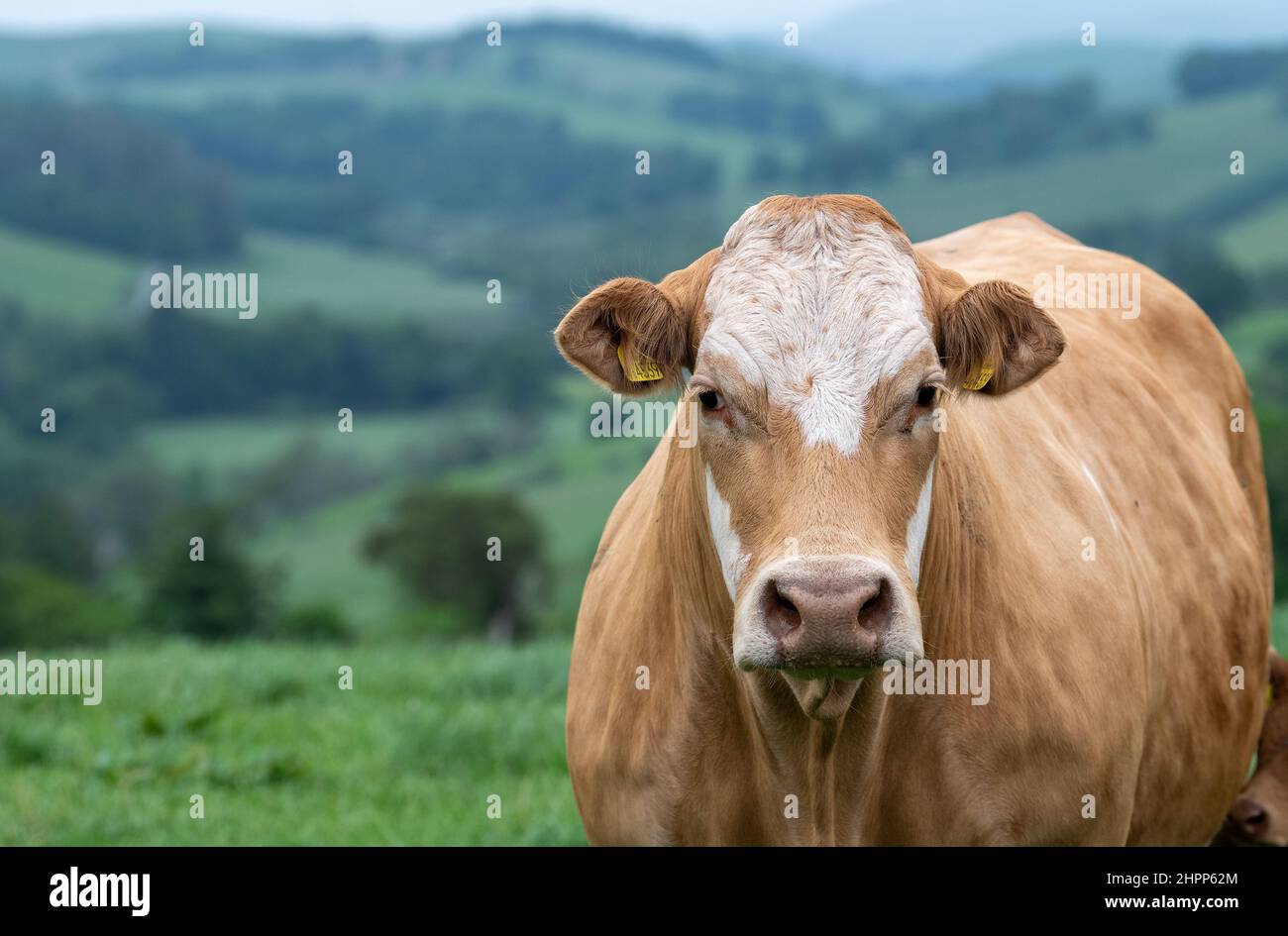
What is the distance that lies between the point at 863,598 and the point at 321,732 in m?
6.84

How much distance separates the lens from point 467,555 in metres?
69.6

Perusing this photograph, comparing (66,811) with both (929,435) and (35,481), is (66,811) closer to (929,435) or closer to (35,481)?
(929,435)

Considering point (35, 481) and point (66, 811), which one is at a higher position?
point (35, 481)

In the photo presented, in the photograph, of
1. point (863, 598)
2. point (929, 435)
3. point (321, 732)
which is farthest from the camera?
point (321, 732)

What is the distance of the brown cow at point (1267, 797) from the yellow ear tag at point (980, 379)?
3.21 m

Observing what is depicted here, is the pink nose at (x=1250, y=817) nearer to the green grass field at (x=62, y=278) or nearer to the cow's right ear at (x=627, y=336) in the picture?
the cow's right ear at (x=627, y=336)

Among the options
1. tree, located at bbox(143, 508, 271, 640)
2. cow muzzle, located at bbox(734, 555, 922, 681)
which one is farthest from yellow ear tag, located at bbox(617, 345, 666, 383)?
tree, located at bbox(143, 508, 271, 640)

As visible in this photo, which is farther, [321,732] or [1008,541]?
[321,732]

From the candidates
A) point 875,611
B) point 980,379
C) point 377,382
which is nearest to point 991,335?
point 980,379

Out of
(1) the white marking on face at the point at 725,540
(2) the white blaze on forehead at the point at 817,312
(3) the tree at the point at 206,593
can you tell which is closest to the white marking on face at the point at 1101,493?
(2) the white blaze on forehead at the point at 817,312

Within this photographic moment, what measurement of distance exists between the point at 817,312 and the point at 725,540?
0.67m

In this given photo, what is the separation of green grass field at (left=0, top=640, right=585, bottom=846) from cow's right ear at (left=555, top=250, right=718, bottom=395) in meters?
3.65
